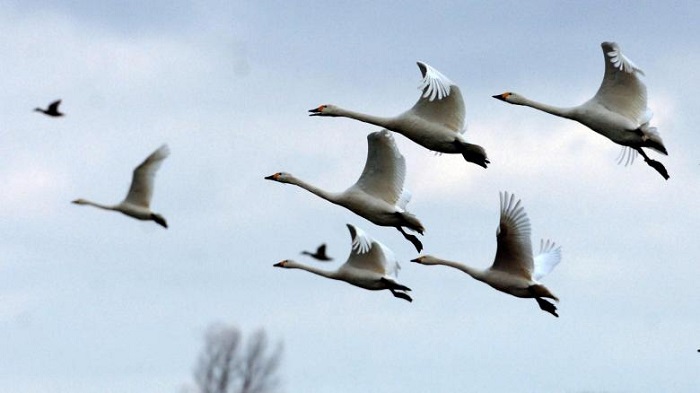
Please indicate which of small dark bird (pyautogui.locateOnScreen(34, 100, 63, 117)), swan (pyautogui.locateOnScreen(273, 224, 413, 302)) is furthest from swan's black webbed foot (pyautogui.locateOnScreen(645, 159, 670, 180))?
small dark bird (pyautogui.locateOnScreen(34, 100, 63, 117))

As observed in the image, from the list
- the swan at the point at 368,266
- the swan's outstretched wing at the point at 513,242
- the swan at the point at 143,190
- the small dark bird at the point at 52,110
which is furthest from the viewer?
the small dark bird at the point at 52,110

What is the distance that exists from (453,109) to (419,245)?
4.08 meters

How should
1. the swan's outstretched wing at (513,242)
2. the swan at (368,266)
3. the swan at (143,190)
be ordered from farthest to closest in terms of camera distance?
the swan at (143,190) < the swan at (368,266) < the swan's outstretched wing at (513,242)

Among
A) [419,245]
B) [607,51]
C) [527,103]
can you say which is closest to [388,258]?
[419,245]

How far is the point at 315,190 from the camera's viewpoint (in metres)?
42.4

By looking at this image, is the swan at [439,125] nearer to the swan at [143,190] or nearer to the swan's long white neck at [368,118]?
the swan's long white neck at [368,118]

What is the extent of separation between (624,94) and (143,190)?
11.8 meters

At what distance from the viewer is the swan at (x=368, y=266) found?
1704 inches

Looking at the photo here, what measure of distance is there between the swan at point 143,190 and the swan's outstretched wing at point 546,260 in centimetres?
817

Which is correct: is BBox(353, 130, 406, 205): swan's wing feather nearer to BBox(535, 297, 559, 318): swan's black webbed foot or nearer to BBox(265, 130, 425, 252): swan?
BBox(265, 130, 425, 252): swan

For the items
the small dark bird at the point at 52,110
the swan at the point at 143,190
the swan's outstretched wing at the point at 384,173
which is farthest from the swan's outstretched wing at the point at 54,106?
the swan's outstretched wing at the point at 384,173

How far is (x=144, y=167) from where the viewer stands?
45.8 meters

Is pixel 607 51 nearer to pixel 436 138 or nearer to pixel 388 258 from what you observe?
pixel 436 138

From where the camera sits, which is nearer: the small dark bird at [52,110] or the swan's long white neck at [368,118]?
the swan's long white neck at [368,118]
